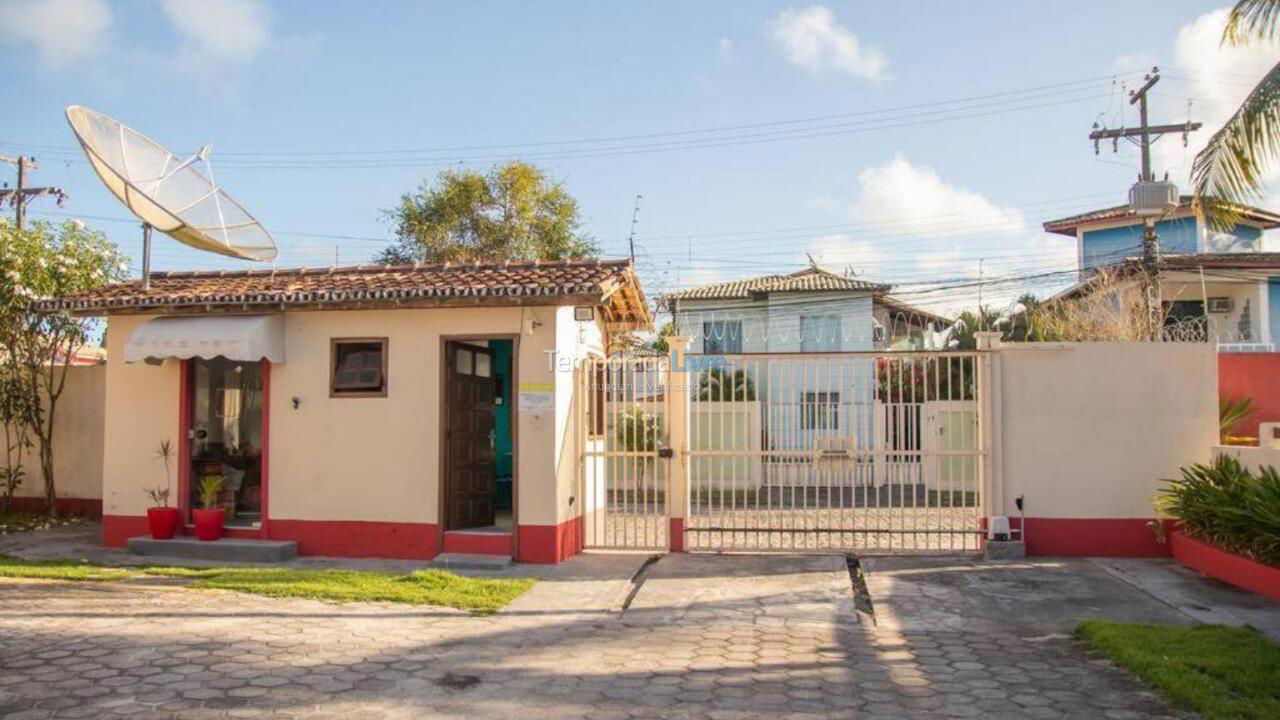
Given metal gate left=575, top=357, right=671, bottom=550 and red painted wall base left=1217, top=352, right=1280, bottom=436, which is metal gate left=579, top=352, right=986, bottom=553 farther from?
red painted wall base left=1217, top=352, right=1280, bottom=436

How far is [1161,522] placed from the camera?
10.5 meters

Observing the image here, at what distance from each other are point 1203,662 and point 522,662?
461 cm

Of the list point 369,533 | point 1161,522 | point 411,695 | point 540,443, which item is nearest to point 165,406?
point 369,533

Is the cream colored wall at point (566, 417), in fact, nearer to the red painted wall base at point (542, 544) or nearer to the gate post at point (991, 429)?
the red painted wall base at point (542, 544)

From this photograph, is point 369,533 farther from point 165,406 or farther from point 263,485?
point 165,406

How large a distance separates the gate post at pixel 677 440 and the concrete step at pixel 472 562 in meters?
2.00

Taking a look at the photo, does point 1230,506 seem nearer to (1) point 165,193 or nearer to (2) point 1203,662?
(2) point 1203,662

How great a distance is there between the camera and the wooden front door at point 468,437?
1102 centimetres

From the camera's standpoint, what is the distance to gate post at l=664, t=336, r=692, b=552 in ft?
35.7

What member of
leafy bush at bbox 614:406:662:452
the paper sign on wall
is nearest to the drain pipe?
leafy bush at bbox 614:406:662:452

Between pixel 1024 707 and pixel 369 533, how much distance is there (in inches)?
304

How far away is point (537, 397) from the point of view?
34.9 feet

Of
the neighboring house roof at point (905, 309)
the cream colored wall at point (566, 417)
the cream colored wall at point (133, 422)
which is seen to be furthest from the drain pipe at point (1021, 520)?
the neighboring house roof at point (905, 309)

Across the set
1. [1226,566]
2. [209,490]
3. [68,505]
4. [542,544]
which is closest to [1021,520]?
[1226,566]
